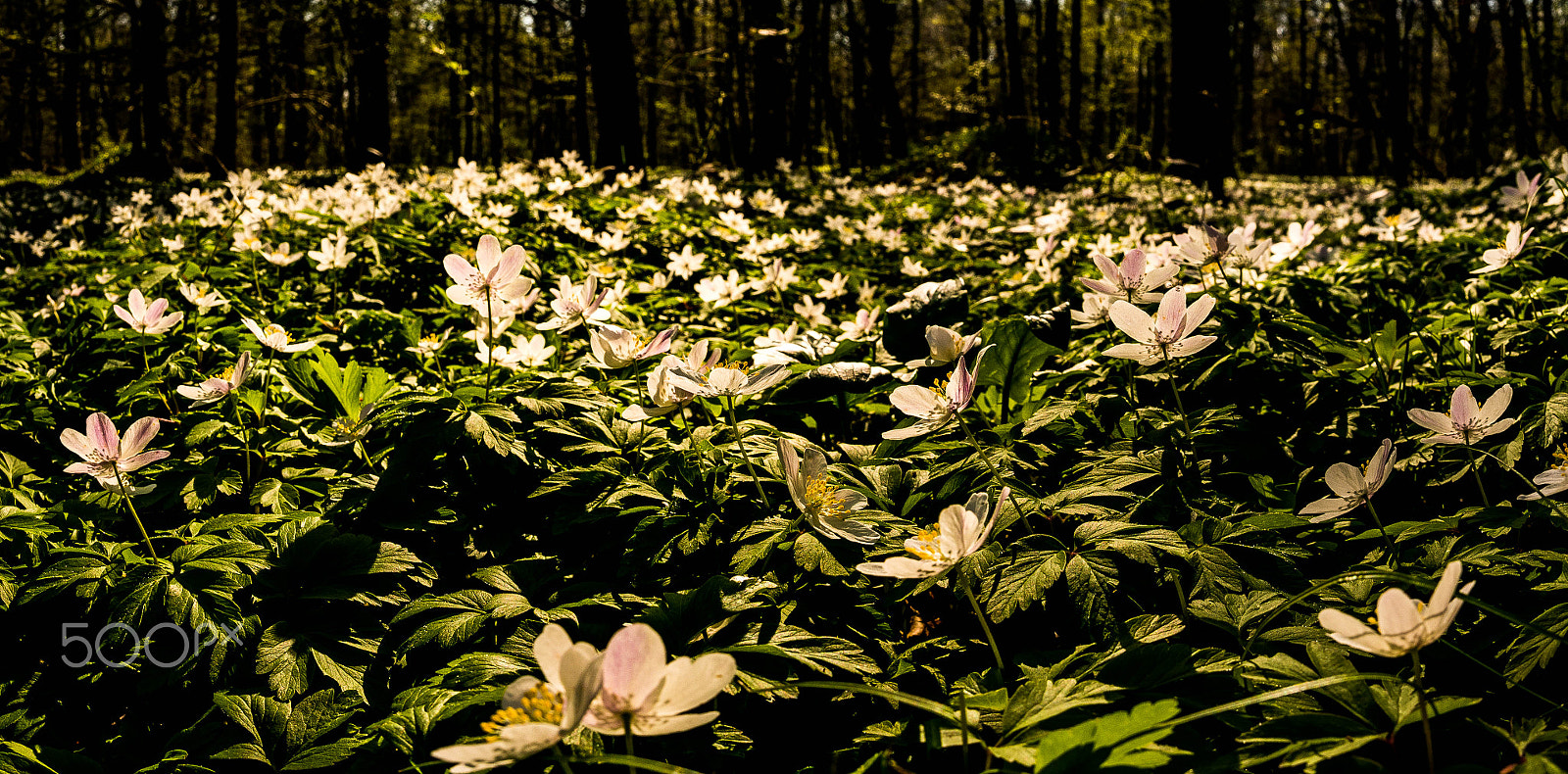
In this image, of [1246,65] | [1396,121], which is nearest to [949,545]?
[1396,121]

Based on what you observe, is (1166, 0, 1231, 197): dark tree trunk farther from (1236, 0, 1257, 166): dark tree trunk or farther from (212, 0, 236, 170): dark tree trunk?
(212, 0, 236, 170): dark tree trunk

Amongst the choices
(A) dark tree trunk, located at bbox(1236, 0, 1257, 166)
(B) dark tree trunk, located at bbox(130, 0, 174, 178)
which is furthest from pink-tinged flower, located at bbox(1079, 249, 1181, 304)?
(A) dark tree trunk, located at bbox(1236, 0, 1257, 166)

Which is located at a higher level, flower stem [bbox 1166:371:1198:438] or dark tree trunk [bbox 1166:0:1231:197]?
dark tree trunk [bbox 1166:0:1231:197]

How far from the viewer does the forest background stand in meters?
10.8

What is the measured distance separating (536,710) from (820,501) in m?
0.68

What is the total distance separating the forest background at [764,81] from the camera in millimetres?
10797

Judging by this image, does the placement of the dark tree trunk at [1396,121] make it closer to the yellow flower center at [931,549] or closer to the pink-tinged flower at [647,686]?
the yellow flower center at [931,549]

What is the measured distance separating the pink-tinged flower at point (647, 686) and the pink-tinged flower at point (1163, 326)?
111 centimetres

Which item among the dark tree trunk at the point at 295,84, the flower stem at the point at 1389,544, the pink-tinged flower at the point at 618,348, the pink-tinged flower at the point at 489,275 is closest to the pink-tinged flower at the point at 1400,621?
the flower stem at the point at 1389,544

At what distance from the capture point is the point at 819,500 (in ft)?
5.12

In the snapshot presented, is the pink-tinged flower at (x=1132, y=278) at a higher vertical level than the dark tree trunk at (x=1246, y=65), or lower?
lower

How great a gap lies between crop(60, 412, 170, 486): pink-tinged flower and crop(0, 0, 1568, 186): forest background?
508cm

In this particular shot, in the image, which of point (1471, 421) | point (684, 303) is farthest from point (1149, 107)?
point (1471, 421)

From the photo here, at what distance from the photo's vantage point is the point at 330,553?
1.74 m
